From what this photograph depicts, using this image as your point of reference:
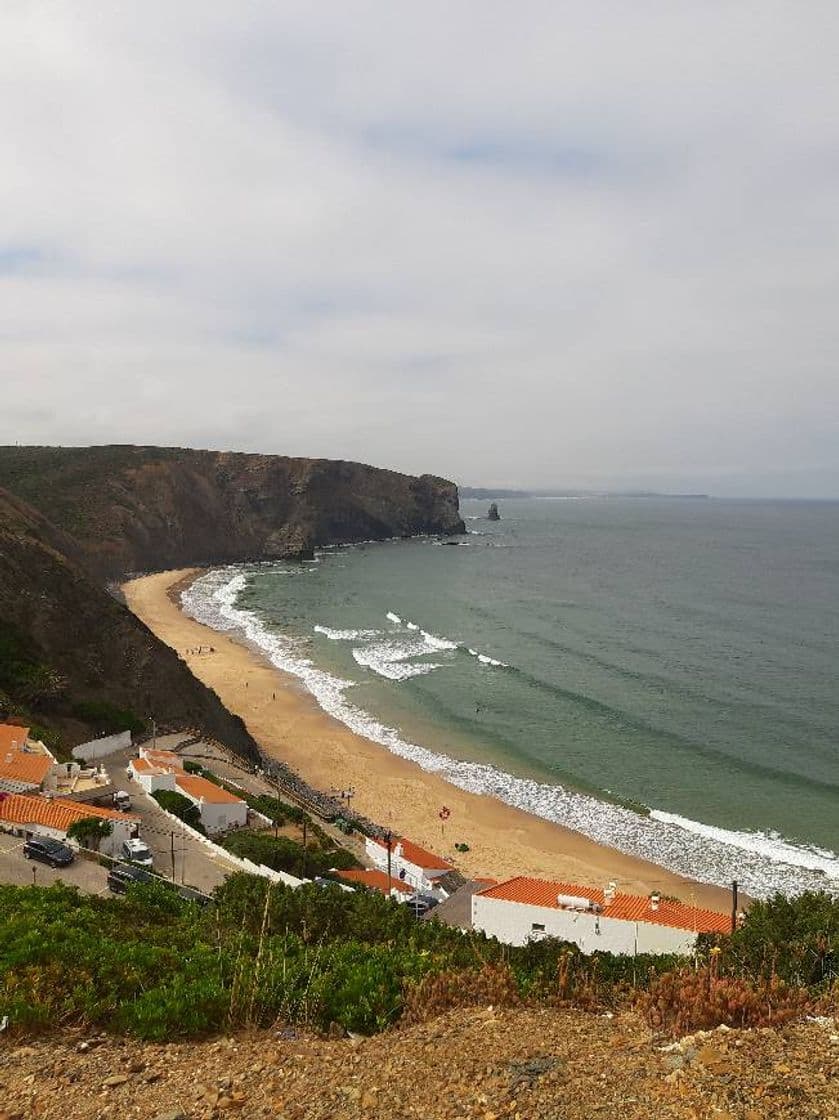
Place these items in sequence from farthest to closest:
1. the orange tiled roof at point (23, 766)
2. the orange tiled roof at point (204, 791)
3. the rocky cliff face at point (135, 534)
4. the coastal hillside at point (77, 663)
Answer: the rocky cliff face at point (135, 534)
the coastal hillside at point (77, 663)
the orange tiled roof at point (204, 791)
the orange tiled roof at point (23, 766)

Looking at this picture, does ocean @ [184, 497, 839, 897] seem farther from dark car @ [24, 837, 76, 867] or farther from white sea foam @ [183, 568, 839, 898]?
dark car @ [24, 837, 76, 867]

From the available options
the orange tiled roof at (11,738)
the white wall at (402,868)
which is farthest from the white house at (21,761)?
the white wall at (402,868)

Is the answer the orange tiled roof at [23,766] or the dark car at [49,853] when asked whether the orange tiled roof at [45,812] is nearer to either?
the orange tiled roof at [23,766]

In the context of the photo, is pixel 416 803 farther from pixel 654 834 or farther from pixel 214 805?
pixel 214 805

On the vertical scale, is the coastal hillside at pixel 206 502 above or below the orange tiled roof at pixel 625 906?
above

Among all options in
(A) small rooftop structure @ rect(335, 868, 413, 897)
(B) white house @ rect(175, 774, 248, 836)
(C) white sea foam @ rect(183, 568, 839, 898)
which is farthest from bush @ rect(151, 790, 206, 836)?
(C) white sea foam @ rect(183, 568, 839, 898)

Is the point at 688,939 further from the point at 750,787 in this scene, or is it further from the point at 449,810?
the point at 750,787
